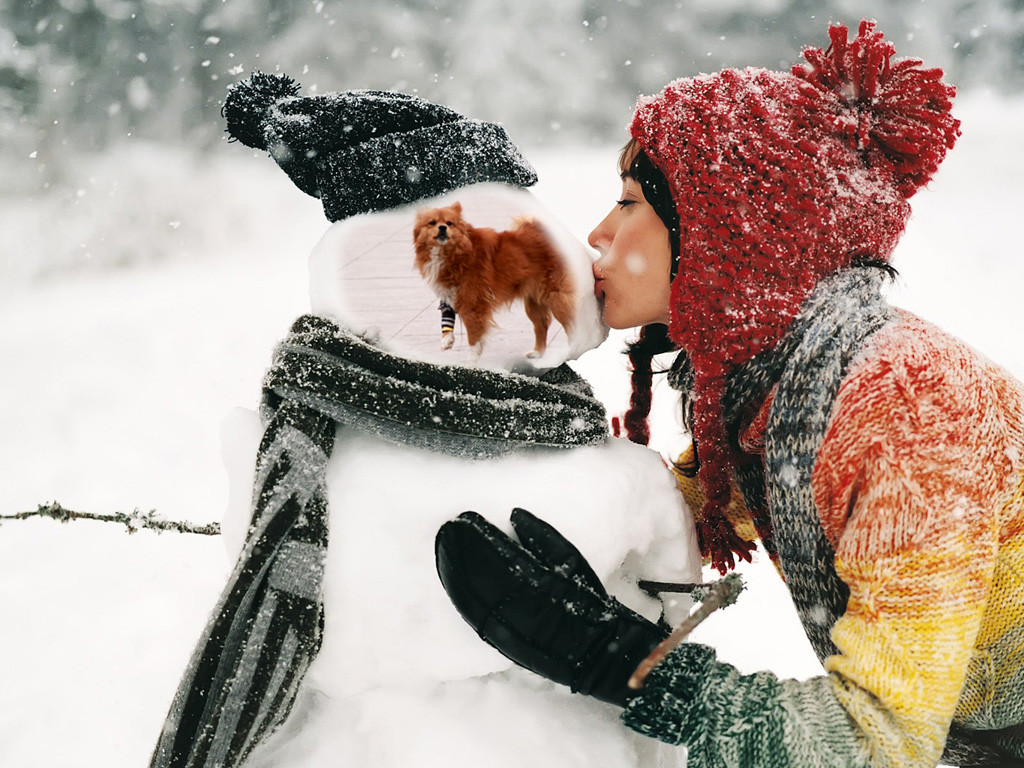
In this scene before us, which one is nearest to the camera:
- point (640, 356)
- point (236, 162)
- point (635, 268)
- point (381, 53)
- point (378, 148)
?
point (378, 148)

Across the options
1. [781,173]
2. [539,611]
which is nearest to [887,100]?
[781,173]

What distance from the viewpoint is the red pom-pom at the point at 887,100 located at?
2.48 feet

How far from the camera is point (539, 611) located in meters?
0.62

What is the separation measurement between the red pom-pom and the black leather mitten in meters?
0.56

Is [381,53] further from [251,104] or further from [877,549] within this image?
[877,549]

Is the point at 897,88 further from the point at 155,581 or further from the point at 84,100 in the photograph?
the point at 84,100

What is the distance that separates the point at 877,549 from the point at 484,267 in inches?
17.0

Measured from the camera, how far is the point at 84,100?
250cm

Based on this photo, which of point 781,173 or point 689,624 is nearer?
point 689,624

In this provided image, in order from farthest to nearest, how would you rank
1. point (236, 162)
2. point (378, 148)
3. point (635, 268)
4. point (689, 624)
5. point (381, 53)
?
1. point (236, 162)
2. point (381, 53)
3. point (635, 268)
4. point (378, 148)
5. point (689, 624)

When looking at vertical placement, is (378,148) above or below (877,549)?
above

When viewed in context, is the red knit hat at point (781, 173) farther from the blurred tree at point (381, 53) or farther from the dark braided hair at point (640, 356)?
the blurred tree at point (381, 53)

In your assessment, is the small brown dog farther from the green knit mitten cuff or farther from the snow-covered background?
the snow-covered background

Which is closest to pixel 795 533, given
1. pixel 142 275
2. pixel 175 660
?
pixel 175 660
